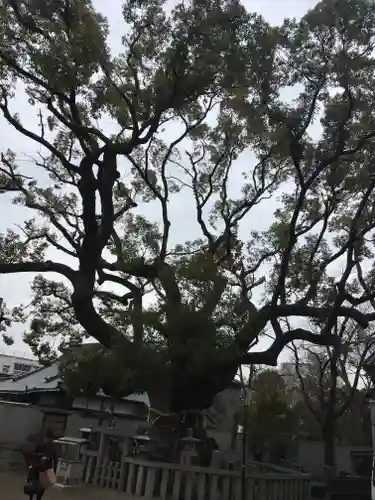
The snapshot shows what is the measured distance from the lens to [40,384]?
61.2ft

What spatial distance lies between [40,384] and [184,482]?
10.5 m

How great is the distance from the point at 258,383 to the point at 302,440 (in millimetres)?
4962

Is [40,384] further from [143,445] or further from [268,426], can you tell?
[143,445]

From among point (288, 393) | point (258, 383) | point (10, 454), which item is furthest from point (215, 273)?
point (288, 393)

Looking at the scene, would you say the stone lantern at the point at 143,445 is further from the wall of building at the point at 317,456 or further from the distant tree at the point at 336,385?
the wall of building at the point at 317,456

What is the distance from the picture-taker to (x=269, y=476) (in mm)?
10008

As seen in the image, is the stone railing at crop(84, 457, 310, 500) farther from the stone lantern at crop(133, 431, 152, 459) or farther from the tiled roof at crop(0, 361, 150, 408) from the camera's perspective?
the tiled roof at crop(0, 361, 150, 408)

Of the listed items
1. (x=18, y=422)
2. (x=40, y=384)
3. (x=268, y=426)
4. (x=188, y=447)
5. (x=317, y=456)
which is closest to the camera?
(x=188, y=447)

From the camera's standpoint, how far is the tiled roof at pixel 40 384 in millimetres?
17797

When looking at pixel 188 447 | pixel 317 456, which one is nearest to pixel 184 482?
pixel 188 447

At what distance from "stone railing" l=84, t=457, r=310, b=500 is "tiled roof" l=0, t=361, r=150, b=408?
728 cm

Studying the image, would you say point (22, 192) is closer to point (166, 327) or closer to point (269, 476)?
point (166, 327)

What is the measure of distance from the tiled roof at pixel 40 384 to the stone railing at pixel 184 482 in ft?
23.9

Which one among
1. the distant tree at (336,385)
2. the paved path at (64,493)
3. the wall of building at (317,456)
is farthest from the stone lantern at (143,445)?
the wall of building at (317,456)
